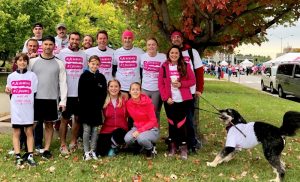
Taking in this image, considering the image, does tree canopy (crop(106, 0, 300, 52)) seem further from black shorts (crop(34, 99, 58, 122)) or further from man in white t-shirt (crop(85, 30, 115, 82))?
black shorts (crop(34, 99, 58, 122))

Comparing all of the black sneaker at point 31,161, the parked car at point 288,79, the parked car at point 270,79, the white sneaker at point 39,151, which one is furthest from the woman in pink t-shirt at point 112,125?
the parked car at point 270,79

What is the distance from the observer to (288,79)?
24.4m

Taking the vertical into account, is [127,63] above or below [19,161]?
above

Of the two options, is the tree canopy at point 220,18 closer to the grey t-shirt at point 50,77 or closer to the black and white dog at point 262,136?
the black and white dog at point 262,136

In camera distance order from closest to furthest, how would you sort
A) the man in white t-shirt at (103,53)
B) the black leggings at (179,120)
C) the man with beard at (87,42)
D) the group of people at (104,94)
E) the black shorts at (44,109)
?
1. the group of people at (104,94)
2. the black shorts at (44,109)
3. the black leggings at (179,120)
4. the man in white t-shirt at (103,53)
5. the man with beard at (87,42)

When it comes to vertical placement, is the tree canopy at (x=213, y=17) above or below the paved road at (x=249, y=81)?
above

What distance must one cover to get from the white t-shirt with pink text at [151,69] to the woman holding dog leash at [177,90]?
285 mm

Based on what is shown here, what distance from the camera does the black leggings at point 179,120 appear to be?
23.6ft

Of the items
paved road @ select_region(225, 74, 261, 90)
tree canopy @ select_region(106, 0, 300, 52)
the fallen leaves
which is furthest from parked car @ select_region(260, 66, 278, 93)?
the fallen leaves

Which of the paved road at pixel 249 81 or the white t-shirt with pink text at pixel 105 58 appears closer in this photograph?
the white t-shirt with pink text at pixel 105 58

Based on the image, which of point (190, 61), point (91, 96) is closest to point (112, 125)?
point (91, 96)

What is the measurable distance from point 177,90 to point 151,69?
24.1 inches

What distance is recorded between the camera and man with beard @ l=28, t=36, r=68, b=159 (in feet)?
22.5

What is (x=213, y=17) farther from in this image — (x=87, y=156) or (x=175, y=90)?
(x=87, y=156)
